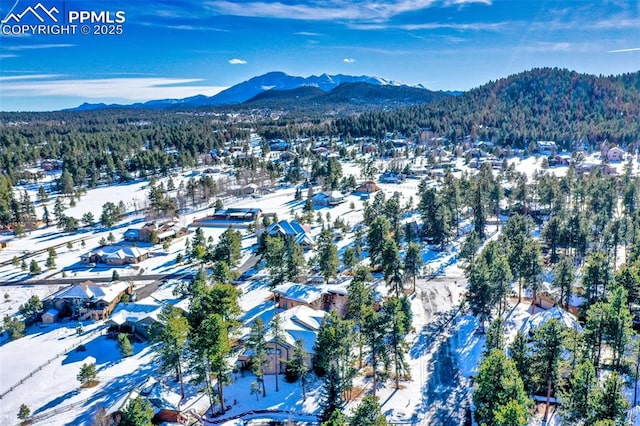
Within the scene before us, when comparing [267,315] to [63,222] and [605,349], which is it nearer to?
[605,349]

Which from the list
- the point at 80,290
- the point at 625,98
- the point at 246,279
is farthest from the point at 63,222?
the point at 625,98

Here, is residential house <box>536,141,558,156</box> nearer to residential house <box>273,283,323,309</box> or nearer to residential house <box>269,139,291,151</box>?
residential house <box>269,139,291,151</box>

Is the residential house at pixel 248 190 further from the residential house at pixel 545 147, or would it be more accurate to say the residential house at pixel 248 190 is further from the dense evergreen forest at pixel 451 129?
Answer: the residential house at pixel 545 147

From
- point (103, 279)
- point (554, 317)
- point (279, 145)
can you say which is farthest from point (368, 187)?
point (279, 145)

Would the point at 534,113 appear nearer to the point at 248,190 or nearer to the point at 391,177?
the point at 391,177

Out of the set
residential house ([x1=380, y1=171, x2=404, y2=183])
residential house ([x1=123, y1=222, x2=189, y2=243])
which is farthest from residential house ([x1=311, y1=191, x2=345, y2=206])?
residential house ([x1=123, y1=222, x2=189, y2=243])

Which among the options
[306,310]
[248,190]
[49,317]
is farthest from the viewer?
[248,190]
